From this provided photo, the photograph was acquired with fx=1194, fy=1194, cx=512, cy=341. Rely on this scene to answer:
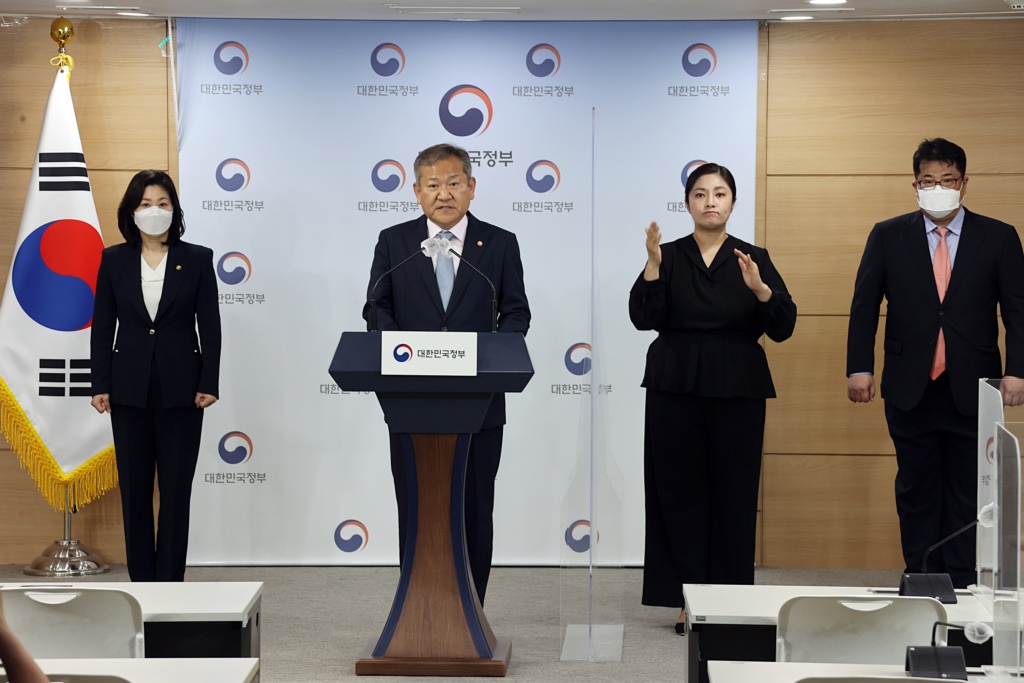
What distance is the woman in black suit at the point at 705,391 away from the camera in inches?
181

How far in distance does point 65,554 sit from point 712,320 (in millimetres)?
3326

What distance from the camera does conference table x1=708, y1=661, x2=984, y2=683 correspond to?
6.61ft

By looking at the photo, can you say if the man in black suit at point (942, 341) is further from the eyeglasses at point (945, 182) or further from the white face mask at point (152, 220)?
the white face mask at point (152, 220)

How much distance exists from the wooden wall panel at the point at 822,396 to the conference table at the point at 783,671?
3.88m

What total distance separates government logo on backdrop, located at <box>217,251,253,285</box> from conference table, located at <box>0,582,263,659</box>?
127 inches

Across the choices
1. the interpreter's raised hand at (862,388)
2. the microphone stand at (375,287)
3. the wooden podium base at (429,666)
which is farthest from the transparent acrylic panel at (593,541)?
the interpreter's raised hand at (862,388)

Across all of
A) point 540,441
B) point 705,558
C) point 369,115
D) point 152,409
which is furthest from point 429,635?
point 369,115

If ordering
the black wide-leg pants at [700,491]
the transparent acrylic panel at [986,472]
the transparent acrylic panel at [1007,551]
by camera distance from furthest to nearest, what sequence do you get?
1. the black wide-leg pants at [700,491]
2. the transparent acrylic panel at [986,472]
3. the transparent acrylic panel at [1007,551]

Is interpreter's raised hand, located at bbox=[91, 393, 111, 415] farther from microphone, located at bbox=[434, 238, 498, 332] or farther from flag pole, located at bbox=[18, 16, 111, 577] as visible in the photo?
microphone, located at bbox=[434, 238, 498, 332]

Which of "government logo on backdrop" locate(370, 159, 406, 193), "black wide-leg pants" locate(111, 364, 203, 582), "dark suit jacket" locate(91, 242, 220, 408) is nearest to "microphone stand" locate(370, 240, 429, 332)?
"dark suit jacket" locate(91, 242, 220, 408)

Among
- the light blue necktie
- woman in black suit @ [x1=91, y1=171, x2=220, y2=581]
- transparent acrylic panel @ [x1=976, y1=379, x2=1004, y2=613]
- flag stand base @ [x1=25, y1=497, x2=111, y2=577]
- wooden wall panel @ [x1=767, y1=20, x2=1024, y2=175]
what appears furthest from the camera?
wooden wall panel @ [x1=767, y1=20, x2=1024, y2=175]

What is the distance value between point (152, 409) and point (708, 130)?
2951 mm

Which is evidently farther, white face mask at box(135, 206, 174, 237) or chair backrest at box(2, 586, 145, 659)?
white face mask at box(135, 206, 174, 237)

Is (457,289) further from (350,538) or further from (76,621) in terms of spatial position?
(76,621)
